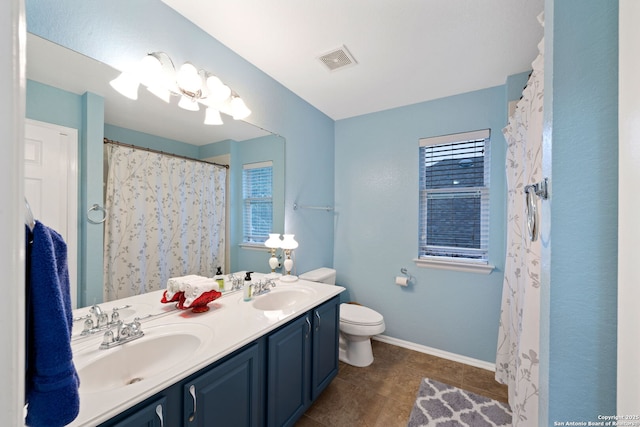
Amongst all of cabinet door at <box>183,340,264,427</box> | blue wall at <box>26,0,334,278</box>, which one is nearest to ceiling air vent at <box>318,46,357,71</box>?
blue wall at <box>26,0,334,278</box>

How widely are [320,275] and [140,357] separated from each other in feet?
5.21

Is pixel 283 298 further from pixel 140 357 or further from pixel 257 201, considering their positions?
pixel 140 357

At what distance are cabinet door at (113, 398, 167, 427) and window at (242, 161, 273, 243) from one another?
1089mm

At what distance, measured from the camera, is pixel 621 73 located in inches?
25.7

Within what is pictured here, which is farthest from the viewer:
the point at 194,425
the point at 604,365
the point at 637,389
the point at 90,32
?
the point at 90,32

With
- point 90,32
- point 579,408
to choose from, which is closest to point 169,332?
point 90,32

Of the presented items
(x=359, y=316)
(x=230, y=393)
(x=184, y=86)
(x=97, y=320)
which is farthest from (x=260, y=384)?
(x=184, y=86)

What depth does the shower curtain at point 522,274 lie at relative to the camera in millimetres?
1196

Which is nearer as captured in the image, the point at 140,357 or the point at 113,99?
the point at 140,357

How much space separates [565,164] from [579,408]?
2.37 feet

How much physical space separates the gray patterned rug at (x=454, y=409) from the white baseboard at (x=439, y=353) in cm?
42

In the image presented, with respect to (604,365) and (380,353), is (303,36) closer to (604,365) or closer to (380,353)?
(604,365)

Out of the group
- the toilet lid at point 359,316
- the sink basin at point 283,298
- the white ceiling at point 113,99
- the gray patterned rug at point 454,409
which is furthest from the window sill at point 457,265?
the white ceiling at point 113,99

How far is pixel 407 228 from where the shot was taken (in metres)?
2.52
